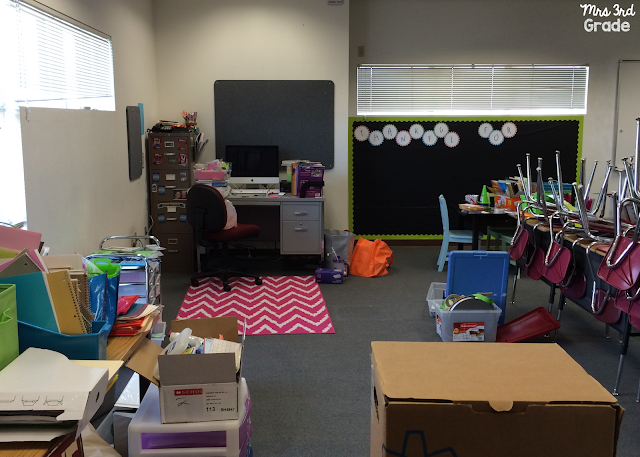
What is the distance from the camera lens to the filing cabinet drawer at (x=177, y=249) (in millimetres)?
5613

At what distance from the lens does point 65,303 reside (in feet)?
5.49

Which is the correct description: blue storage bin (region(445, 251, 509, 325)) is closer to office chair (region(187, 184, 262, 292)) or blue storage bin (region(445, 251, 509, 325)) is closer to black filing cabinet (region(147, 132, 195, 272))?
office chair (region(187, 184, 262, 292))

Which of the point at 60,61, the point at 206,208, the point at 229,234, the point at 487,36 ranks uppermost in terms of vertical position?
the point at 487,36

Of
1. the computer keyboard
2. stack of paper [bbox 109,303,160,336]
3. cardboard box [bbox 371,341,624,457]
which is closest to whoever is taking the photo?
cardboard box [bbox 371,341,624,457]

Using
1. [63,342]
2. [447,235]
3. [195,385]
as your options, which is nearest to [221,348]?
[195,385]

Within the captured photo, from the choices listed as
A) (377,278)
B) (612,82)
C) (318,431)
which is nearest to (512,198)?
(377,278)

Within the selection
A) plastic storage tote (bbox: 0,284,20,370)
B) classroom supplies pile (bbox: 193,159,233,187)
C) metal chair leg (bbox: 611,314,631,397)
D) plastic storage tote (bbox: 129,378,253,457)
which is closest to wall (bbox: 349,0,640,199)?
classroom supplies pile (bbox: 193,159,233,187)

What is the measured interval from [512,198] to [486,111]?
1952mm

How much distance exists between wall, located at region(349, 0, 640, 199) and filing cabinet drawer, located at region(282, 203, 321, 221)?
1.71 m

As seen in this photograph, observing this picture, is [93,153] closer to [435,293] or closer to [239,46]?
[239,46]

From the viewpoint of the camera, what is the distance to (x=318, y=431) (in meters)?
2.66

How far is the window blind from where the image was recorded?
3074 millimetres

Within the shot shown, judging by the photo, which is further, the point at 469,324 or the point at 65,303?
the point at 469,324

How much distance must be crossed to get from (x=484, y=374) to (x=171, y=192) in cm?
477
